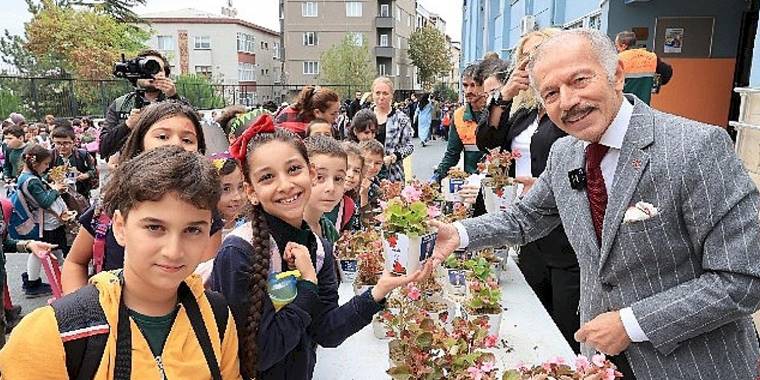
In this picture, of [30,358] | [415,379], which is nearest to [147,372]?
[30,358]

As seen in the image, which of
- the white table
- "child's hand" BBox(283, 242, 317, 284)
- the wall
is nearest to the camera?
"child's hand" BBox(283, 242, 317, 284)

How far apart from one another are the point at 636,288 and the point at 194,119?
5.45 feet

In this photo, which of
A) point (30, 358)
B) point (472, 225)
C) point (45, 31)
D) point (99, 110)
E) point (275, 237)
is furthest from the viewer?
point (45, 31)

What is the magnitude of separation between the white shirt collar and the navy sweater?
823mm

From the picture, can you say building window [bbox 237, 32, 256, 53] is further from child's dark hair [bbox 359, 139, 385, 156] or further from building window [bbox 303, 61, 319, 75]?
child's dark hair [bbox 359, 139, 385, 156]

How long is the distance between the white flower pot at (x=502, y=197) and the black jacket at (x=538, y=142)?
19 centimetres

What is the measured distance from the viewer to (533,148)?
9.07 ft

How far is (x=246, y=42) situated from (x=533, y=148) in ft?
160

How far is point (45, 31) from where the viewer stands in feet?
76.5

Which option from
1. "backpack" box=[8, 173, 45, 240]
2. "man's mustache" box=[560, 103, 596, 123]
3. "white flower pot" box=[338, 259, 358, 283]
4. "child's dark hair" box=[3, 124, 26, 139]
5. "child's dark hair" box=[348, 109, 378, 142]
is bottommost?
"backpack" box=[8, 173, 45, 240]

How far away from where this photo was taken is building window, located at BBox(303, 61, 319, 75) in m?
48.1

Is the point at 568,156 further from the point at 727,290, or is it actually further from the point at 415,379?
the point at 415,379

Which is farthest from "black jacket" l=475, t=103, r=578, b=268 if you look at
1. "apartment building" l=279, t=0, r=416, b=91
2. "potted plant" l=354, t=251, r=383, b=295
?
"apartment building" l=279, t=0, r=416, b=91

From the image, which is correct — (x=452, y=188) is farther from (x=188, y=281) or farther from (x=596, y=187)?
(x=188, y=281)
